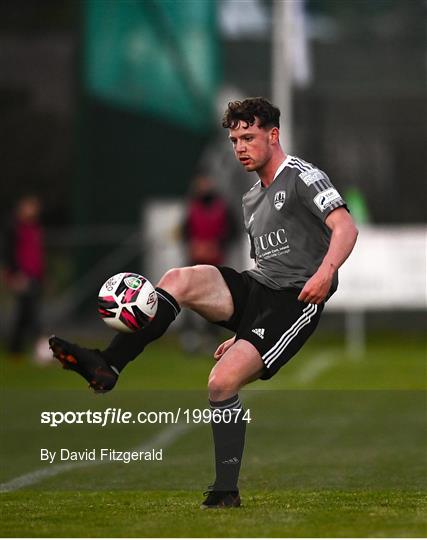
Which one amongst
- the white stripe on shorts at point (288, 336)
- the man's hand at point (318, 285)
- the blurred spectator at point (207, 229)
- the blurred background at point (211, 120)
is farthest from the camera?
the blurred background at point (211, 120)

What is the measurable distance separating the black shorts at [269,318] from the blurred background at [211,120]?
1374 centimetres

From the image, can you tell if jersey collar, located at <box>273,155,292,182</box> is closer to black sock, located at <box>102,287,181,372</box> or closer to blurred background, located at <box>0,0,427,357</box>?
black sock, located at <box>102,287,181,372</box>

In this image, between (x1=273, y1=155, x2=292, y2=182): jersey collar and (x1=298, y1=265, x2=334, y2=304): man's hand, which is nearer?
(x1=298, y1=265, x2=334, y2=304): man's hand

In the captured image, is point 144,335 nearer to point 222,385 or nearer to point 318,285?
point 222,385

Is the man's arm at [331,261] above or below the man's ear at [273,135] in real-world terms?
below

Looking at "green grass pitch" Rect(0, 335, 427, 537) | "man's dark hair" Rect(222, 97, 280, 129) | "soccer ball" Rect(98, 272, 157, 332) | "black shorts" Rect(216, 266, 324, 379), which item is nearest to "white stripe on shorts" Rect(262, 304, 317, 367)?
"black shorts" Rect(216, 266, 324, 379)

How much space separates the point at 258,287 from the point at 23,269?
1256 cm

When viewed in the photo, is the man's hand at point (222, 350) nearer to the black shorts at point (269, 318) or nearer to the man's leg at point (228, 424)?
the black shorts at point (269, 318)

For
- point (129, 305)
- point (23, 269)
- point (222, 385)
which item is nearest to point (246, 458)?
point (222, 385)

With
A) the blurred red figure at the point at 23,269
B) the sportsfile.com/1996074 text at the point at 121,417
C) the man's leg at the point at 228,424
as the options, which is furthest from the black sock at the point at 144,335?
the blurred red figure at the point at 23,269

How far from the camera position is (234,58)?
2730 centimetres

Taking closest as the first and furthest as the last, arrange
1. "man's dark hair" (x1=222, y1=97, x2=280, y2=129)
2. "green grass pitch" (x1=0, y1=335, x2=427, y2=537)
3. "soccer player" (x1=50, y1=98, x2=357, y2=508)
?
"green grass pitch" (x1=0, y1=335, x2=427, y2=537)
"soccer player" (x1=50, y1=98, x2=357, y2=508)
"man's dark hair" (x1=222, y1=97, x2=280, y2=129)

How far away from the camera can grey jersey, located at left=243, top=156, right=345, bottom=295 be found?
775 cm

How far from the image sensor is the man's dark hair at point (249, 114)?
7723mm
